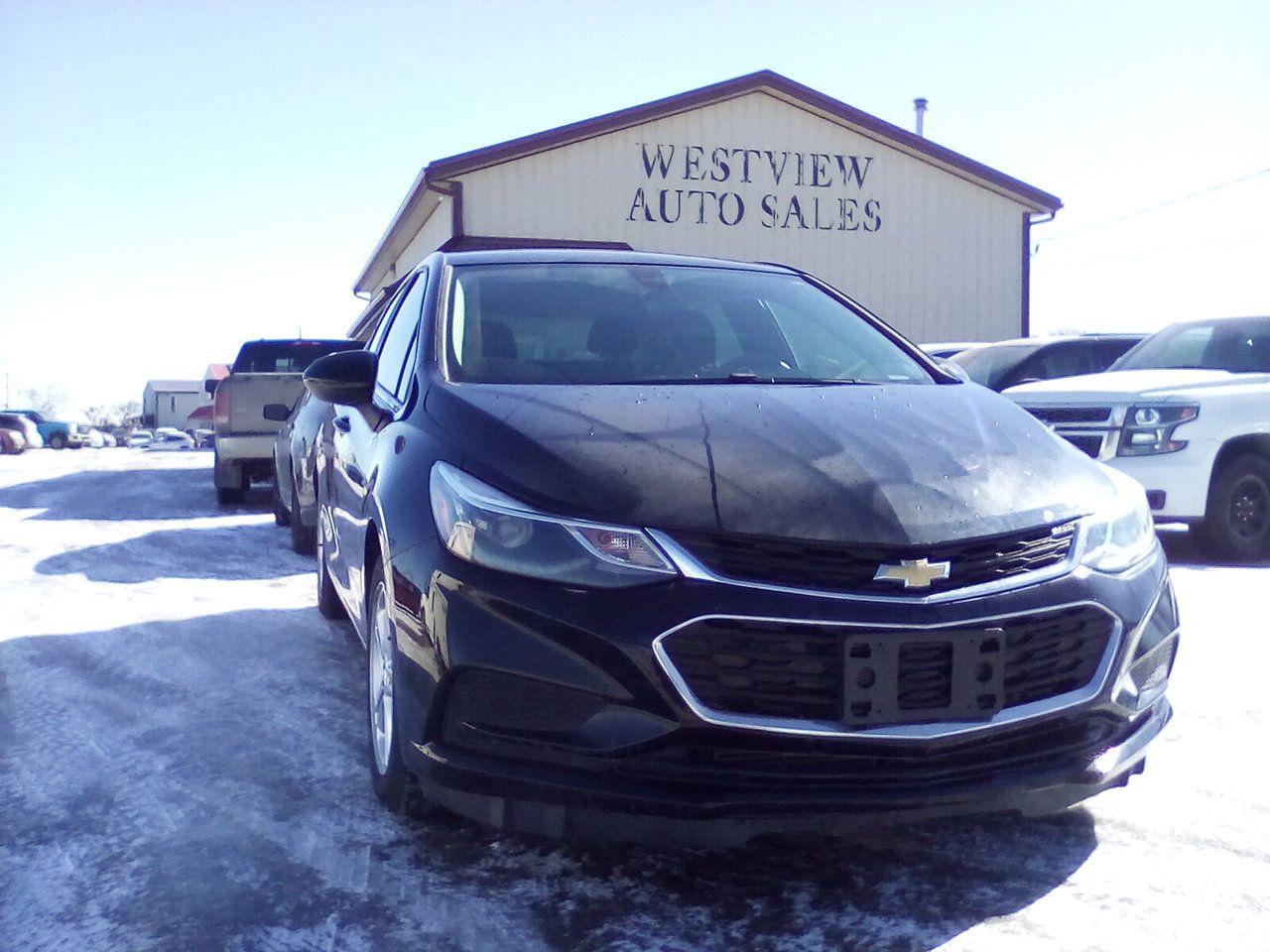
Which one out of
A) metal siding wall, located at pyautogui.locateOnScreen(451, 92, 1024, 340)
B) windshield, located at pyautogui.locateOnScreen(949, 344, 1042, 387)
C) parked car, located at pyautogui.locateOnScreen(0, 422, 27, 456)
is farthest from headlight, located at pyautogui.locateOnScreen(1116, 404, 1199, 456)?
parked car, located at pyautogui.locateOnScreen(0, 422, 27, 456)

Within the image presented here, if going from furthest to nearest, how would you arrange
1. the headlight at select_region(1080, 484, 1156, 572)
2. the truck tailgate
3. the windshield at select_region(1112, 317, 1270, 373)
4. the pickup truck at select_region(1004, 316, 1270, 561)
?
the truck tailgate → the windshield at select_region(1112, 317, 1270, 373) → the pickup truck at select_region(1004, 316, 1270, 561) → the headlight at select_region(1080, 484, 1156, 572)

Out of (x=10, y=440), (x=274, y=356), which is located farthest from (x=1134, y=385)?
(x=10, y=440)

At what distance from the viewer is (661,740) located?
2.36 m

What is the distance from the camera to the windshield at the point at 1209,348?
831cm

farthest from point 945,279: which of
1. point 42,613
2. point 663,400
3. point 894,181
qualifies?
point 663,400

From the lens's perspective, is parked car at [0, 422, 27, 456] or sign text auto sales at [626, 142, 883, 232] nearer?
sign text auto sales at [626, 142, 883, 232]

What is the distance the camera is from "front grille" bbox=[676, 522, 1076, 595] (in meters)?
2.40

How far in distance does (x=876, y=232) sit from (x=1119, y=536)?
1991 cm

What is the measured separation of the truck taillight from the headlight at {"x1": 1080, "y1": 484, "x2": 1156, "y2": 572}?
33.4 ft

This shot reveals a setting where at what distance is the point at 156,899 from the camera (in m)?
2.65

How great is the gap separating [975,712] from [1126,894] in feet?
2.02

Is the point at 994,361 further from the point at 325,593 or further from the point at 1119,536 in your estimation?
the point at 1119,536

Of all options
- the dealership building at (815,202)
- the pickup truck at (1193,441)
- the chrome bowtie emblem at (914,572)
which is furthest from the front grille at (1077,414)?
the dealership building at (815,202)

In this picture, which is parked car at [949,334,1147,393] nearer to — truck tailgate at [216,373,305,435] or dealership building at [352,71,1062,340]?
truck tailgate at [216,373,305,435]
